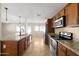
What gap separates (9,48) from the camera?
3.61 meters

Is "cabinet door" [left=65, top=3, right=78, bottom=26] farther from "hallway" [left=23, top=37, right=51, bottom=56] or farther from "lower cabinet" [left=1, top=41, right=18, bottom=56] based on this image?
"hallway" [left=23, top=37, right=51, bottom=56]

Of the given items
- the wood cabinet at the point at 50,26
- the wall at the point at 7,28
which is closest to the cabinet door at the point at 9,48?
the wall at the point at 7,28

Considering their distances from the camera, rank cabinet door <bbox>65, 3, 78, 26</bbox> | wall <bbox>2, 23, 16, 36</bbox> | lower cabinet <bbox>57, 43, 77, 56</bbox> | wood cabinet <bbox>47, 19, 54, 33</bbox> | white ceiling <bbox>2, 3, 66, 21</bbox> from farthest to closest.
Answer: wood cabinet <bbox>47, 19, 54, 33</bbox>, wall <bbox>2, 23, 16, 36</bbox>, white ceiling <bbox>2, 3, 66, 21</bbox>, cabinet door <bbox>65, 3, 78, 26</bbox>, lower cabinet <bbox>57, 43, 77, 56</bbox>

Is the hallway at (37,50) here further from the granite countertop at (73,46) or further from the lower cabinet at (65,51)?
the granite countertop at (73,46)

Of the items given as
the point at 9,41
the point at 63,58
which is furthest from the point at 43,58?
the point at 9,41

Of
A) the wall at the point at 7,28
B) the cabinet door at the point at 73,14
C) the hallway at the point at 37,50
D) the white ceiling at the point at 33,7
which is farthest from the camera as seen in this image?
the wall at the point at 7,28

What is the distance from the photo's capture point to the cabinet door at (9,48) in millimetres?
3530

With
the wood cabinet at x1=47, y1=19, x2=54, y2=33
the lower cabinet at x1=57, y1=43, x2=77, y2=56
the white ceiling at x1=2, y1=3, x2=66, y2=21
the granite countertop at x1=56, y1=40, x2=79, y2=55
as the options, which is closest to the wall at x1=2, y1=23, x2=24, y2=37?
the white ceiling at x1=2, y1=3, x2=66, y2=21

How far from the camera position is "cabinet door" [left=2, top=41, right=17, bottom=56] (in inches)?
139

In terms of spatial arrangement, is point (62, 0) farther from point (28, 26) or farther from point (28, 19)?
point (28, 19)

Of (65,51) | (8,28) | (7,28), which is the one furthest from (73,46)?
(8,28)

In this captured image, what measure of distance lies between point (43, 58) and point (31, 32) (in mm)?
4617

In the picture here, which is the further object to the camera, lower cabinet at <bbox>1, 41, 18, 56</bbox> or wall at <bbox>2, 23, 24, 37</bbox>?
wall at <bbox>2, 23, 24, 37</bbox>

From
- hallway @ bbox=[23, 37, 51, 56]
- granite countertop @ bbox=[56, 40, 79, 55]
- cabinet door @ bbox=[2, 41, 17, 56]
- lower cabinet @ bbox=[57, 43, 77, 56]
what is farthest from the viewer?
hallway @ bbox=[23, 37, 51, 56]
